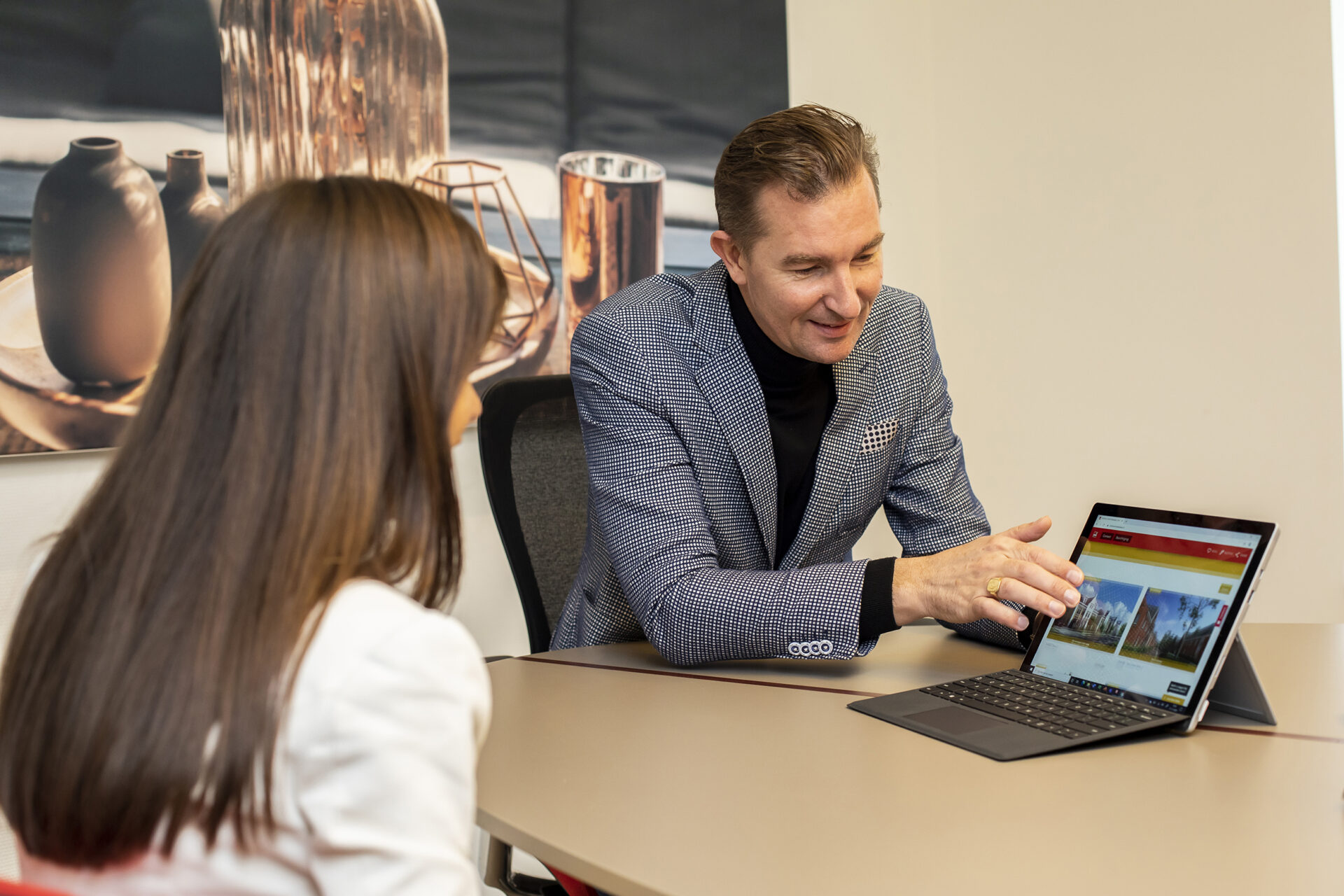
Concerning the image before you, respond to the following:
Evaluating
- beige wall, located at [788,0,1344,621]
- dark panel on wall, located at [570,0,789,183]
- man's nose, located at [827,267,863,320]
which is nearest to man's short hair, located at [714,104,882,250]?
man's nose, located at [827,267,863,320]

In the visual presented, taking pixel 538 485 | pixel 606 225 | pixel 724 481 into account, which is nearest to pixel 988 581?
pixel 724 481

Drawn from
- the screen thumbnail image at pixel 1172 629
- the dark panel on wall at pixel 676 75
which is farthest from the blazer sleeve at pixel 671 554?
the dark panel on wall at pixel 676 75

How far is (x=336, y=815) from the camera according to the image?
0.58 meters

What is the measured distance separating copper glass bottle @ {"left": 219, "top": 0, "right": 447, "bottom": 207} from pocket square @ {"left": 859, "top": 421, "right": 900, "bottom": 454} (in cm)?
120

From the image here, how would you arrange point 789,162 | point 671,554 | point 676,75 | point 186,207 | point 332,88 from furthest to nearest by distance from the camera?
point 676,75 → point 332,88 → point 186,207 → point 789,162 → point 671,554

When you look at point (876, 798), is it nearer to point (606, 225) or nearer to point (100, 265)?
point (100, 265)

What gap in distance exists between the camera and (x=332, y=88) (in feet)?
7.22

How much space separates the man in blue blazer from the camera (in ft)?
4.66

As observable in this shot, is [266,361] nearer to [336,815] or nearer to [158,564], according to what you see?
[158,564]

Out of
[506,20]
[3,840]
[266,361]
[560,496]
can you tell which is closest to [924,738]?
[266,361]

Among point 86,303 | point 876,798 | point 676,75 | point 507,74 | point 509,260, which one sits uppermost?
point 676,75

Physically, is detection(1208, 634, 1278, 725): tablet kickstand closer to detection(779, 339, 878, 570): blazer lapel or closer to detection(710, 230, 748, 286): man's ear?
detection(779, 339, 878, 570): blazer lapel

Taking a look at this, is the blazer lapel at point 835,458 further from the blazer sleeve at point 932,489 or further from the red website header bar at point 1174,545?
the red website header bar at point 1174,545

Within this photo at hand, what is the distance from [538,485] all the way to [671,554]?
1.96ft
